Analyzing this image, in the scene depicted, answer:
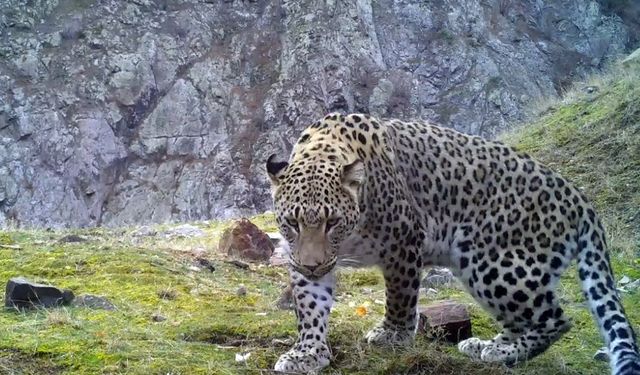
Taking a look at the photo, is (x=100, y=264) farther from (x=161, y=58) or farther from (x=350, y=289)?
(x=161, y=58)

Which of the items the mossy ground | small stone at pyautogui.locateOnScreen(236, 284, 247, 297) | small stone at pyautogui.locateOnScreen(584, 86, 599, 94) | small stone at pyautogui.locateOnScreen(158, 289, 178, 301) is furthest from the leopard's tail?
small stone at pyautogui.locateOnScreen(584, 86, 599, 94)

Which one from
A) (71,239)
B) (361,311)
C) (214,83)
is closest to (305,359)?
(361,311)

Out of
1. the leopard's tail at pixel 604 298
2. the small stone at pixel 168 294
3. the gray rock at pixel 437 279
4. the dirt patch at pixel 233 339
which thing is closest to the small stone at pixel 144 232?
the small stone at pixel 168 294

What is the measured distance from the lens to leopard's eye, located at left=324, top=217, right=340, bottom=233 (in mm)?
6048

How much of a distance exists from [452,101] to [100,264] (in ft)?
134

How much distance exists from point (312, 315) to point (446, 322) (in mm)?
1565

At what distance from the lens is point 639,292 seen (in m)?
9.70

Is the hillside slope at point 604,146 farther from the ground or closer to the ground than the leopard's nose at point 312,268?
farther from the ground

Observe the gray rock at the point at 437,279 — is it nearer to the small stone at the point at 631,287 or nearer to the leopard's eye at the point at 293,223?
the small stone at the point at 631,287

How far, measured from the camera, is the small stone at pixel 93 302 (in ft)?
25.3

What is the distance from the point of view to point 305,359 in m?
6.16

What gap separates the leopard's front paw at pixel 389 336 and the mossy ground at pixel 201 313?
5.7 inches

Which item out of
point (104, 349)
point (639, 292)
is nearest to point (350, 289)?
point (639, 292)

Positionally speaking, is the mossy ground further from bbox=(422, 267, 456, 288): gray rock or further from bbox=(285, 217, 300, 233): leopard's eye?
bbox=(285, 217, 300, 233): leopard's eye
